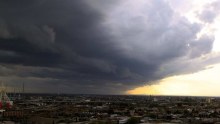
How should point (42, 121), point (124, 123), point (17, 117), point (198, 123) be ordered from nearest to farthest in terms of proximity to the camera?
point (124, 123)
point (198, 123)
point (42, 121)
point (17, 117)

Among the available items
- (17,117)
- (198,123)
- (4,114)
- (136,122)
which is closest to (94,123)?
(136,122)

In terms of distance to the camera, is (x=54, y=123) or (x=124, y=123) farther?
(x=54, y=123)

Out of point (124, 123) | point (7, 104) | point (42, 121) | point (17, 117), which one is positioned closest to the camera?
point (124, 123)

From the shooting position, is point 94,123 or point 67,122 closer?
point 94,123

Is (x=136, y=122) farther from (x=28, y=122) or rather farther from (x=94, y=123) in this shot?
(x=28, y=122)

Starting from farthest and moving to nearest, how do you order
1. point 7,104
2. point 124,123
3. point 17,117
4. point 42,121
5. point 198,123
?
point 7,104 < point 17,117 < point 42,121 < point 198,123 < point 124,123

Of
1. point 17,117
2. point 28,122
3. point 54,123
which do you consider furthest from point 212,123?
point 17,117

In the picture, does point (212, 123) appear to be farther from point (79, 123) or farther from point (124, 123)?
point (79, 123)

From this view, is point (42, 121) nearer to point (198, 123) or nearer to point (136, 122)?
point (136, 122)
